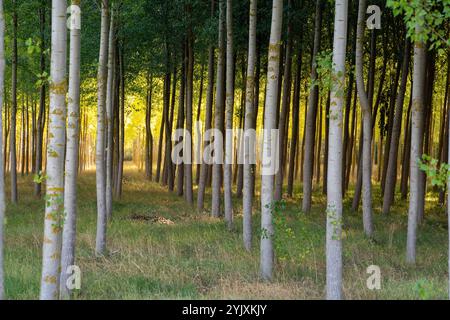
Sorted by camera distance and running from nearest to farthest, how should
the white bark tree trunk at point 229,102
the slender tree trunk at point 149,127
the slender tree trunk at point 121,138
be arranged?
the white bark tree trunk at point 229,102, the slender tree trunk at point 121,138, the slender tree trunk at point 149,127

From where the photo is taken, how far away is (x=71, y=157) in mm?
9109

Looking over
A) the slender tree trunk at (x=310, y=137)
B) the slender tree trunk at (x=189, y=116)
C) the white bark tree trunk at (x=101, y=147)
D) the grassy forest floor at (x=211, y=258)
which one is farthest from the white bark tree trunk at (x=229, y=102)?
the slender tree trunk at (x=189, y=116)


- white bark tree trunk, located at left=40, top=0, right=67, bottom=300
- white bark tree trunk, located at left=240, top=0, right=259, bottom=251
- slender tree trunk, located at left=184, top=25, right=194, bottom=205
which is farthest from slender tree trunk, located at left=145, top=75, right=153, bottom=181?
white bark tree trunk, located at left=40, top=0, right=67, bottom=300

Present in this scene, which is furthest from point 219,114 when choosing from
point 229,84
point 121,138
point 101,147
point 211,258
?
point 121,138

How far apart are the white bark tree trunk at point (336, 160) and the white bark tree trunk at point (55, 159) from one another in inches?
152

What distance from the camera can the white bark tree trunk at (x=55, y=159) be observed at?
6.92 m

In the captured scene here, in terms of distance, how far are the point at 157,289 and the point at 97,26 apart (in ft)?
50.8

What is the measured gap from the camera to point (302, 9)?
2094cm

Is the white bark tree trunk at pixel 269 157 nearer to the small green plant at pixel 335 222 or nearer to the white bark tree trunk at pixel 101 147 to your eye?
the small green plant at pixel 335 222

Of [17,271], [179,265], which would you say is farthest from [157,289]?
[17,271]

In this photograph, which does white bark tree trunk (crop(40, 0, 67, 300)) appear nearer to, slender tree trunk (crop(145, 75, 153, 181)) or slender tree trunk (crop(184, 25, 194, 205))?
slender tree trunk (crop(184, 25, 194, 205))

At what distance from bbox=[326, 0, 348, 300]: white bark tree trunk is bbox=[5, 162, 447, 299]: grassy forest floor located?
0.61 m

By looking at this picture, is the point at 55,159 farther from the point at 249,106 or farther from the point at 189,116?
the point at 189,116
